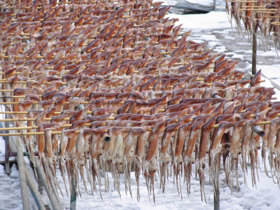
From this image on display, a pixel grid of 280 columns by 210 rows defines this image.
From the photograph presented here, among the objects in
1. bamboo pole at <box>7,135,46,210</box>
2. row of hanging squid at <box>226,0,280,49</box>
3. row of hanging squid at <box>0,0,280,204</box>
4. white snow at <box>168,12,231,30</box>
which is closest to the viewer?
row of hanging squid at <box>0,0,280,204</box>

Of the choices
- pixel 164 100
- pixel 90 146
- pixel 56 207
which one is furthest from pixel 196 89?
pixel 56 207

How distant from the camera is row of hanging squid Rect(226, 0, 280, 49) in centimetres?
786

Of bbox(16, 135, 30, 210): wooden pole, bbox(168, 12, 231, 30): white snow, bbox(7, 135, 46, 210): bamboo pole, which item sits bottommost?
bbox(7, 135, 46, 210): bamboo pole

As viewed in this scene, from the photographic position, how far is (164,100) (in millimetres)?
5113

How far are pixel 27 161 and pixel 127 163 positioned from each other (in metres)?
4.49

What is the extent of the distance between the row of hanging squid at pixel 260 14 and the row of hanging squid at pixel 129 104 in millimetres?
1409

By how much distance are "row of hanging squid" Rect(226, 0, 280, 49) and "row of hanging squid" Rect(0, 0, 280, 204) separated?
4.62 ft

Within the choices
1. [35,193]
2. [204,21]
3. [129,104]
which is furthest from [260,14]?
[204,21]

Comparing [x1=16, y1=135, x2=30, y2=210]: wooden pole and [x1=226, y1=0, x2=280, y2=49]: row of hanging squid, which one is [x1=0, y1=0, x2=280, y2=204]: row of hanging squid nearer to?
[x1=16, y1=135, x2=30, y2=210]: wooden pole

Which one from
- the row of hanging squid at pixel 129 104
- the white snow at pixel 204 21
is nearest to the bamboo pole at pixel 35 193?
the row of hanging squid at pixel 129 104

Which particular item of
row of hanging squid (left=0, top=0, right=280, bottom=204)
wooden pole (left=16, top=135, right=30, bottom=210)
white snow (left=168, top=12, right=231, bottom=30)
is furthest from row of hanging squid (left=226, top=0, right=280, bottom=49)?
white snow (left=168, top=12, right=231, bottom=30)

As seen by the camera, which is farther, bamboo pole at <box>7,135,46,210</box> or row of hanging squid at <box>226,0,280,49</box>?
row of hanging squid at <box>226,0,280,49</box>

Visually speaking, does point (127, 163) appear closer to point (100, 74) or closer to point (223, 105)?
point (223, 105)

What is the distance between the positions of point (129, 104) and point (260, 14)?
393 centimetres
